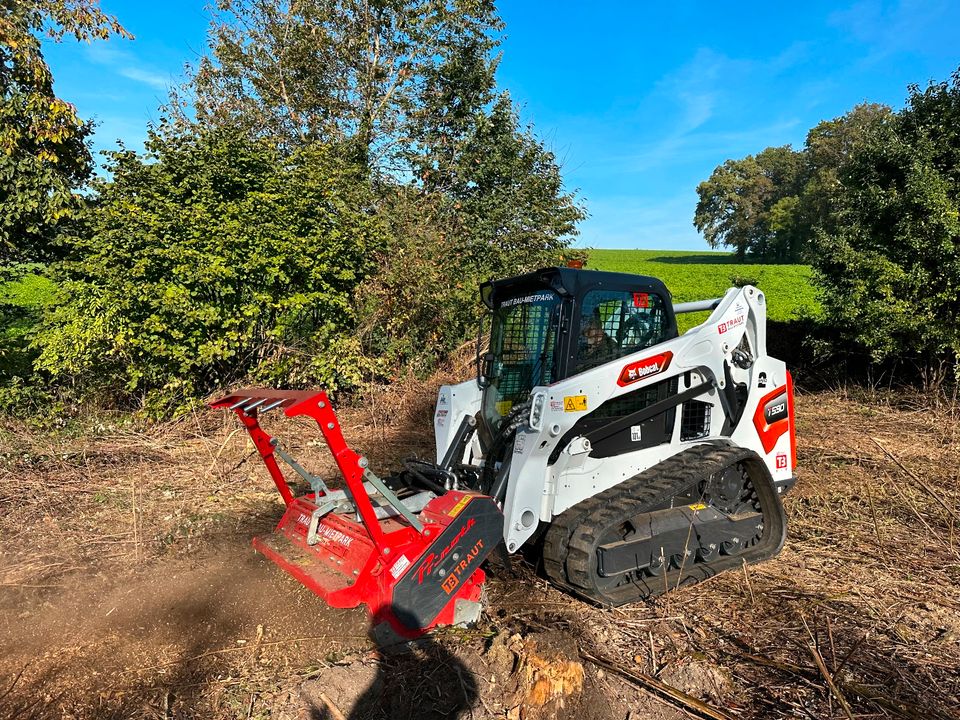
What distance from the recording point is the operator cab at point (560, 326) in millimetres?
4355

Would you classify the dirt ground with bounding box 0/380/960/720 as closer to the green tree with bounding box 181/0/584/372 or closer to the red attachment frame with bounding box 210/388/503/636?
the red attachment frame with bounding box 210/388/503/636

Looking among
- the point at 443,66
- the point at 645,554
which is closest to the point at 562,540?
the point at 645,554

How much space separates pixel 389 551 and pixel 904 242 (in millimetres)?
10957

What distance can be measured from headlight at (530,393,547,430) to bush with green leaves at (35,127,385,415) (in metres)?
5.66

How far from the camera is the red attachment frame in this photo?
11.3ft

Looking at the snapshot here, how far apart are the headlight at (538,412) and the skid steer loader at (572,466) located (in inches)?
0.5

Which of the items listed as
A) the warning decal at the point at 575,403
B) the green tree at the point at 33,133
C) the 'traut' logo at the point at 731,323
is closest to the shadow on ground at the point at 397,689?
the warning decal at the point at 575,403

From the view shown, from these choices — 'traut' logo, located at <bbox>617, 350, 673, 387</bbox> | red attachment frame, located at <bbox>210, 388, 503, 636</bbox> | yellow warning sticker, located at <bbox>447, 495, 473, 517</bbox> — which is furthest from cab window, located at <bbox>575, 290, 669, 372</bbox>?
red attachment frame, located at <bbox>210, 388, 503, 636</bbox>

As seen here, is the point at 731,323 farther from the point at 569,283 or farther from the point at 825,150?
the point at 825,150

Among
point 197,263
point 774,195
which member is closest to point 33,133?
point 197,263

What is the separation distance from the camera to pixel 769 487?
5.04 metres

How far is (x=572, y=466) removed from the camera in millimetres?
4219

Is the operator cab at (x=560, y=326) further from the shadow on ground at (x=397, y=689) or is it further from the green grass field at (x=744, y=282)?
the green grass field at (x=744, y=282)

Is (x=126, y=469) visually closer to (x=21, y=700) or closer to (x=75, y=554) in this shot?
(x=75, y=554)
